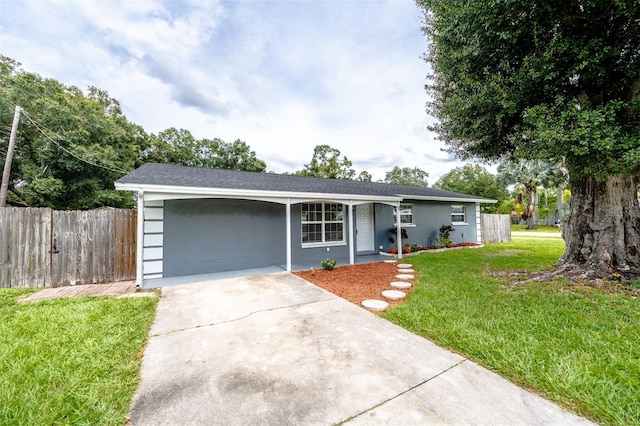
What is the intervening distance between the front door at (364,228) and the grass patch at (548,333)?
4494 mm

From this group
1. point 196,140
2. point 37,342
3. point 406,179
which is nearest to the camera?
point 37,342

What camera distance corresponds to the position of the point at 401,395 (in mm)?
2076

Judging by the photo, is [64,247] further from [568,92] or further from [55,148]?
[568,92]

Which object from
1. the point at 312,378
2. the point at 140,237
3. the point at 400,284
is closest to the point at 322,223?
the point at 400,284

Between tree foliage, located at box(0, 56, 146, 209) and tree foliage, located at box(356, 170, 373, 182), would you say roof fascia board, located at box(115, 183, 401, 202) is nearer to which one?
tree foliage, located at box(0, 56, 146, 209)

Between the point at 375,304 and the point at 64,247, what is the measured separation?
700 cm

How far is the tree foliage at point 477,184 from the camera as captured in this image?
29.5 metres

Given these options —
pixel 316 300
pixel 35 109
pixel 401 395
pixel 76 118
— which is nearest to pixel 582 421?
pixel 401 395

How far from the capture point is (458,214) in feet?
41.8

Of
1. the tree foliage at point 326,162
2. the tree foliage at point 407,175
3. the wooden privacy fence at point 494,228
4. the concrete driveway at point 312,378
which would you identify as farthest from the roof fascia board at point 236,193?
the tree foliage at point 407,175

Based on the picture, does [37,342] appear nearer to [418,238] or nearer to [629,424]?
[629,424]

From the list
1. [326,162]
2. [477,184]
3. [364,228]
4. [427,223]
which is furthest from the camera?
[477,184]

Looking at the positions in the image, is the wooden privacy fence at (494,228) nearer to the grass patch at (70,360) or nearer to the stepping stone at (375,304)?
the stepping stone at (375,304)

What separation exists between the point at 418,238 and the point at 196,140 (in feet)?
67.5
